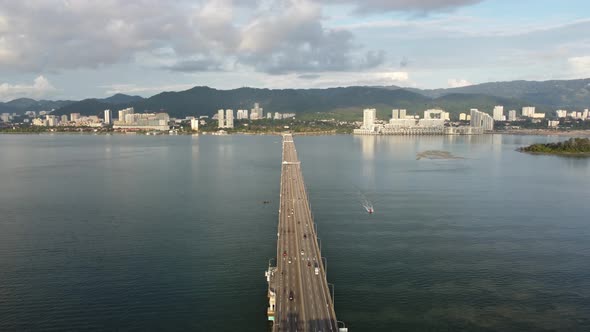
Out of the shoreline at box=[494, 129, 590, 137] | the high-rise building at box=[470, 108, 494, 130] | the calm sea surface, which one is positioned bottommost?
the calm sea surface

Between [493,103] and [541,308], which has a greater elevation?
[493,103]

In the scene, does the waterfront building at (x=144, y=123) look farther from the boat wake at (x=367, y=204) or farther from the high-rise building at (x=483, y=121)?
the boat wake at (x=367, y=204)

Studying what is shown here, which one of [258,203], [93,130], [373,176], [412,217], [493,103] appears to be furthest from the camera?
[493,103]

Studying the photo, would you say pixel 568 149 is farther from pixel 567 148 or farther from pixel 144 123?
pixel 144 123

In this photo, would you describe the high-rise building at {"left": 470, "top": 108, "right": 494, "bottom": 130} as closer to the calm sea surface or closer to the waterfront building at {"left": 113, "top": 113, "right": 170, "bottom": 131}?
the waterfront building at {"left": 113, "top": 113, "right": 170, "bottom": 131}

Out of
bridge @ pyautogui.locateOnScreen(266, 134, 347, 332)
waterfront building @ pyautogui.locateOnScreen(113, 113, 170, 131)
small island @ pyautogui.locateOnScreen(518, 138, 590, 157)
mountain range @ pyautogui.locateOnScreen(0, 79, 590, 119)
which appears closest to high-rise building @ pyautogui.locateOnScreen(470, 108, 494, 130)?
mountain range @ pyautogui.locateOnScreen(0, 79, 590, 119)

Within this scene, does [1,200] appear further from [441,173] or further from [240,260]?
[441,173]

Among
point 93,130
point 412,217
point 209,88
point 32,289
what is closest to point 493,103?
point 209,88
